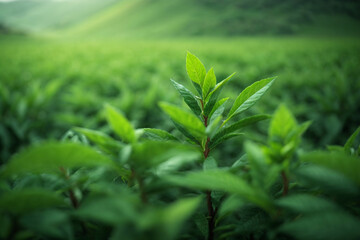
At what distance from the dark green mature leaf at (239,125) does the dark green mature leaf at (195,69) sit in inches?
7.1

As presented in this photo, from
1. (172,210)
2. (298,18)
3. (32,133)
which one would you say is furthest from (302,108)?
(298,18)

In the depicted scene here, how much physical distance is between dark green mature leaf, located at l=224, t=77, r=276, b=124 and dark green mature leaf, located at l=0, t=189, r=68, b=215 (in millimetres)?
512

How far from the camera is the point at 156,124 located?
234cm

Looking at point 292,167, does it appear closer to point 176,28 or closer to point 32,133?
point 32,133

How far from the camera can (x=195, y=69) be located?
29.1 inches

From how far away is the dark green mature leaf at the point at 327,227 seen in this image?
405 mm

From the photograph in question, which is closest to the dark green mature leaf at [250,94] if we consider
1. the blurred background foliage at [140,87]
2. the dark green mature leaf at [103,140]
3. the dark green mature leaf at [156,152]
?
the dark green mature leaf at [156,152]

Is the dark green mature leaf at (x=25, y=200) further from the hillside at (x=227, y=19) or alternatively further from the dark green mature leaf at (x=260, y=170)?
the hillside at (x=227, y=19)

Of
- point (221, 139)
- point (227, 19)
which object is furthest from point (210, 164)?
point (227, 19)

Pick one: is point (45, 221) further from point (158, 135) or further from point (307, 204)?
point (307, 204)

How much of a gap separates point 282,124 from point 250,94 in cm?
17

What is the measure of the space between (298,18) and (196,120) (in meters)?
47.1

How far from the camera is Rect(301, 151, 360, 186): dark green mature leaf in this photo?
1.47 ft

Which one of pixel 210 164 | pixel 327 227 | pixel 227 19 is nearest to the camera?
pixel 327 227
